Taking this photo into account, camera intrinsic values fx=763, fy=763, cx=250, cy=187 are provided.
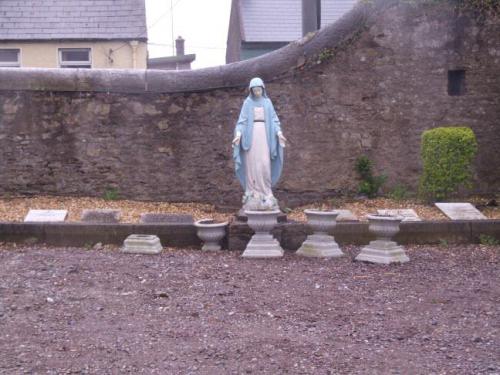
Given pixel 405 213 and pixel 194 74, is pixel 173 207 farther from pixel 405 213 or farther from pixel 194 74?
pixel 405 213

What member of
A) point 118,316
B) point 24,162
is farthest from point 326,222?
point 24,162

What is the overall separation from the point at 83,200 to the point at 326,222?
4297 mm

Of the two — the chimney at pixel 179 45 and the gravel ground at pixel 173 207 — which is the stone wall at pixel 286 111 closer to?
the gravel ground at pixel 173 207

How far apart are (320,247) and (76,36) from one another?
11.7m

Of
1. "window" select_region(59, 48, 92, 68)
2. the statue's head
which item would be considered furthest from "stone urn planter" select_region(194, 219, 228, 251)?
"window" select_region(59, 48, 92, 68)

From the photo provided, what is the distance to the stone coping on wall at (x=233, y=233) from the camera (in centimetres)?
897

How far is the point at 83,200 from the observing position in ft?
37.1

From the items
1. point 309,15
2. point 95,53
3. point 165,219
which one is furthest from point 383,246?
point 95,53

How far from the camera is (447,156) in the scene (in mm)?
10516

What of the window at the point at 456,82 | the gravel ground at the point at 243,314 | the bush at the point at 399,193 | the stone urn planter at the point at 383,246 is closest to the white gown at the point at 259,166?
the gravel ground at the point at 243,314

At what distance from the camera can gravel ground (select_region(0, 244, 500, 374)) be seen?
484 cm

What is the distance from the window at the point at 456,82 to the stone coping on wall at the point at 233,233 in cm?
304

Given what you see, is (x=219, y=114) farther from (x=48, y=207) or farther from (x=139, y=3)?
(x=139, y=3)

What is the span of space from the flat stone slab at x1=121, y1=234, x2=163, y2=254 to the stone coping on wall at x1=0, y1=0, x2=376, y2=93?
132 inches
